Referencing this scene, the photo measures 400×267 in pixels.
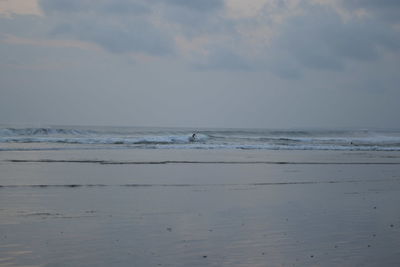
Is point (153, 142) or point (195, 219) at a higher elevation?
point (153, 142)

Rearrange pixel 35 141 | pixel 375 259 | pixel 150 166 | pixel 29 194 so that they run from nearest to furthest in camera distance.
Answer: pixel 375 259 → pixel 29 194 → pixel 150 166 → pixel 35 141

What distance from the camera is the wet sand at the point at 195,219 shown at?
16.0 ft

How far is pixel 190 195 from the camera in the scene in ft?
29.8

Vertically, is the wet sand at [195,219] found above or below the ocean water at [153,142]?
below

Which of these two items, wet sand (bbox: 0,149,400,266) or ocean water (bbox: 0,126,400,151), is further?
ocean water (bbox: 0,126,400,151)

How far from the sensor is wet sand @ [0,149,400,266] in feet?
16.0

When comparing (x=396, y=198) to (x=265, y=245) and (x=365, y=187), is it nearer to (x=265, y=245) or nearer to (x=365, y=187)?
(x=365, y=187)

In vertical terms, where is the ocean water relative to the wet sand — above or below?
above

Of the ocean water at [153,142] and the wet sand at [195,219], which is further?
the ocean water at [153,142]

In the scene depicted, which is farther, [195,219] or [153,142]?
[153,142]

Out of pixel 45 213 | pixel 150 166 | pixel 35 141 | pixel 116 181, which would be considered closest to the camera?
pixel 45 213

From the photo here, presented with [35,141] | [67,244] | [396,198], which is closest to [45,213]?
[67,244]

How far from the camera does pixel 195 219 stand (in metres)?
6.75

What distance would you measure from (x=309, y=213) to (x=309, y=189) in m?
3.05
